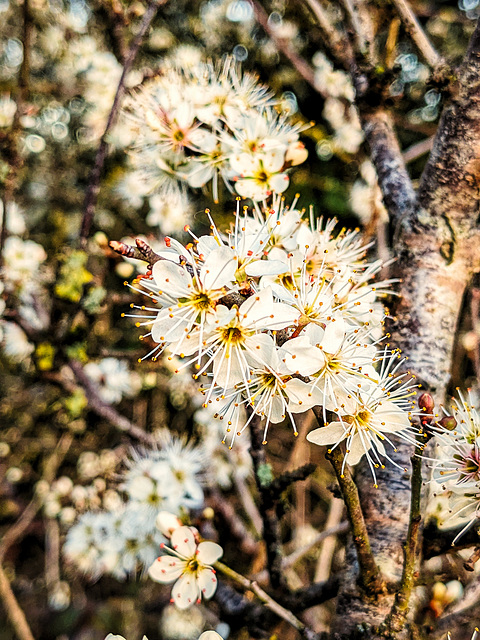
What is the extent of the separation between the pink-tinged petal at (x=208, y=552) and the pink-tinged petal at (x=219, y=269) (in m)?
0.70

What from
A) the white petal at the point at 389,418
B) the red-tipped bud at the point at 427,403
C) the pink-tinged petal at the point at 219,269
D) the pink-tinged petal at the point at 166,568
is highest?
the pink-tinged petal at the point at 219,269

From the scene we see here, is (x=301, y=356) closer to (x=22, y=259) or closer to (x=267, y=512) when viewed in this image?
(x=267, y=512)

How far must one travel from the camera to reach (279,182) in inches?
54.2

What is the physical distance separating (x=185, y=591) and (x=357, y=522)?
1.90ft

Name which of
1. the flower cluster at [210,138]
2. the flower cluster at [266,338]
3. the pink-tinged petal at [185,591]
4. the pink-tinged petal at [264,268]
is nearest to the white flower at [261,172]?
the flower cluster at [210,138]

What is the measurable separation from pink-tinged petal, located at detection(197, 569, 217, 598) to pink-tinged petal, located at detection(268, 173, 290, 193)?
1.00m

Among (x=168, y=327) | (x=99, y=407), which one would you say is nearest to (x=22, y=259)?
(x=99, y=407)

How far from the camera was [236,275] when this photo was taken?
0.94 meters

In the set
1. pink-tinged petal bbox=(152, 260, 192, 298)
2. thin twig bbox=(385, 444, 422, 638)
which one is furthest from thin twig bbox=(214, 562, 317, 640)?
pink-tinged petal bbox=(152, 260, 192, 298)

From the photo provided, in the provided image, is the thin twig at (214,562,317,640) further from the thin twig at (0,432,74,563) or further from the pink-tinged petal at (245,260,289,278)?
the thin twig at (0,432,74,563)

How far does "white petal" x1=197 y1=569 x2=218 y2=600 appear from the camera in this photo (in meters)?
1.23

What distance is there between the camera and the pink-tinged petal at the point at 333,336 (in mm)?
893

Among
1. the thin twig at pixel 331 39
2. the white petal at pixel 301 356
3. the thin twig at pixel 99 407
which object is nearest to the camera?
the white petal at pixel 301 356

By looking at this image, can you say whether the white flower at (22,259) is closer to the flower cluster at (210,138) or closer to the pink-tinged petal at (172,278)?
the flower cluster at (210,138)
